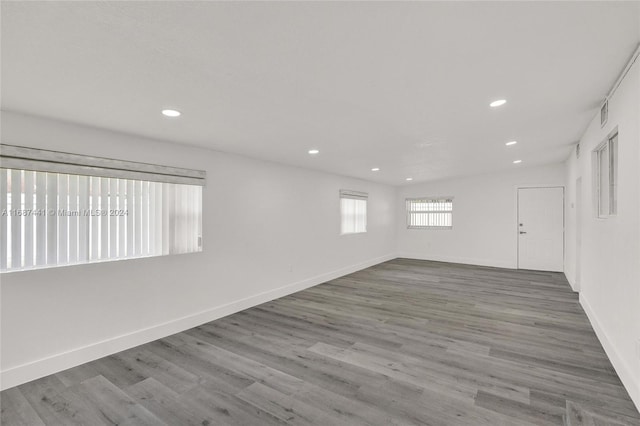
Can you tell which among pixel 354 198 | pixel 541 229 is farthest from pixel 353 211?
pixel 541 229

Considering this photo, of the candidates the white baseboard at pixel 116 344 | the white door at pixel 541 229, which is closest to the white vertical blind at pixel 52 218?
the white baseboard at pixel 116 344

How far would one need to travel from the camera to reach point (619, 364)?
256cm

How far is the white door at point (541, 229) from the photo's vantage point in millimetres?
7042

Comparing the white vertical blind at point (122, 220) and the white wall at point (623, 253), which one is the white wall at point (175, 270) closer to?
the white vertical blind at point (122, 220)

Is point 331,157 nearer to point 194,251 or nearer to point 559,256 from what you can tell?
point 194,251

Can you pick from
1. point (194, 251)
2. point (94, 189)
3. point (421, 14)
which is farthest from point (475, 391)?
point (94, 189)

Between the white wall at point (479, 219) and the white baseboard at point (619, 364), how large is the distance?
13.6ft

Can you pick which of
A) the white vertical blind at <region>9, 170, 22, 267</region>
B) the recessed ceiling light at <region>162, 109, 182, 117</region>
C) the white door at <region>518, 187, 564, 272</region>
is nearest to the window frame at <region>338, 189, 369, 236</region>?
the white door at <region>518, 187, 564, 272</region>

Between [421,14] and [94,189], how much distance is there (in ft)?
10.1

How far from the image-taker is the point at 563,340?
333 centimetres

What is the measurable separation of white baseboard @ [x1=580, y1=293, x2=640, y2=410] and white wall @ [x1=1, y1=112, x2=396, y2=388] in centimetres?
394

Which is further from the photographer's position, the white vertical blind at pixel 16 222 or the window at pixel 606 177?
the window at pixel 606 177

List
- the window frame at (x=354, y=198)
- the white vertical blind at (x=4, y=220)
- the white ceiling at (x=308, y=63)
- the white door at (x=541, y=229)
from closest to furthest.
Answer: the white ceiling at (x=308, y=63), the white vertical blind at (x=4, y=220), the window frame at (x=354, y=198), the white door at (x=541, y=229)

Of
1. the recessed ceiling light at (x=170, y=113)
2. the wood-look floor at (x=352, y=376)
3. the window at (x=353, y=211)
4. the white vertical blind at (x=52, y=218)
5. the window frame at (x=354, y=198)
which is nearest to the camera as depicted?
the wood-look floor at (x=352, y=376)
